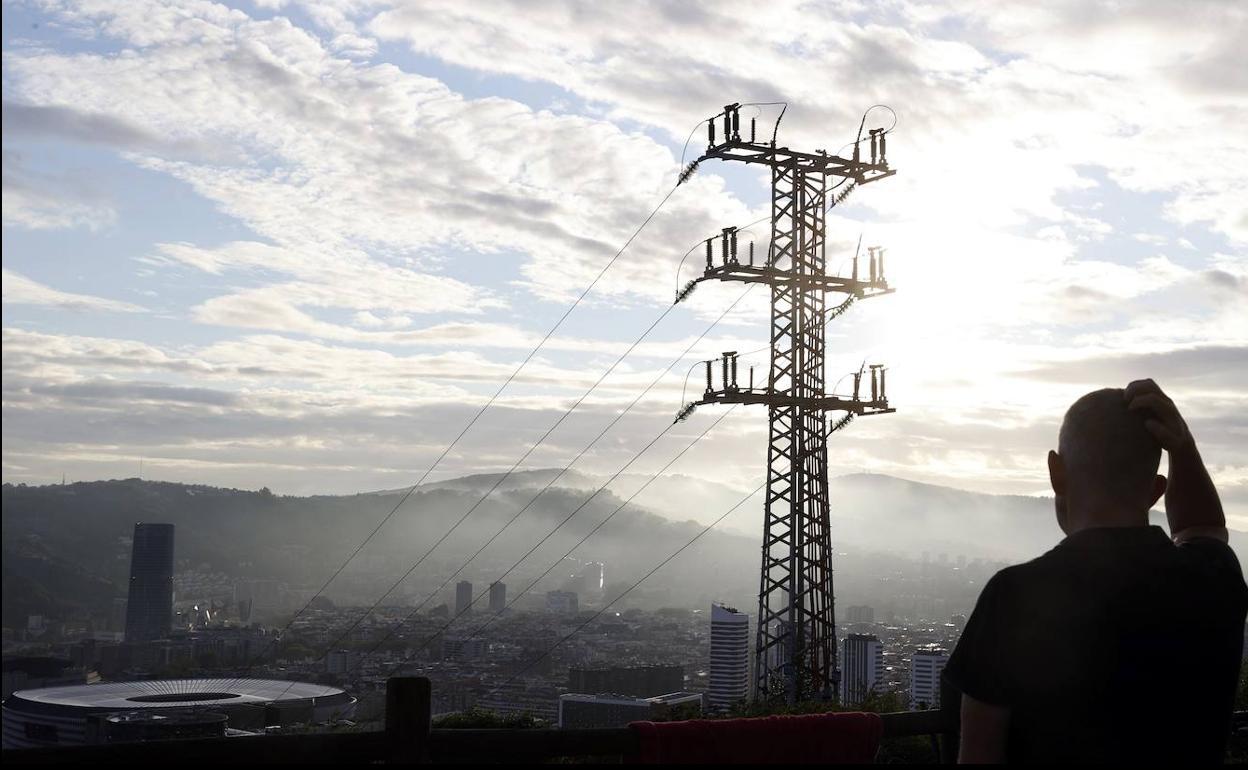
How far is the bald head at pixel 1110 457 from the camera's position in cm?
259

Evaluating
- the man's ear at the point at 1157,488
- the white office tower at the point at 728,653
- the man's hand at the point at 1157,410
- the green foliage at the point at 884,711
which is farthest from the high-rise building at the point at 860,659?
the man's hand at the point at 1157,410

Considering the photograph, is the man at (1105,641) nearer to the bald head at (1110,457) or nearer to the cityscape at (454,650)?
the bald head at (1110,457)

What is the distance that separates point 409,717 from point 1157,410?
8.37 feet

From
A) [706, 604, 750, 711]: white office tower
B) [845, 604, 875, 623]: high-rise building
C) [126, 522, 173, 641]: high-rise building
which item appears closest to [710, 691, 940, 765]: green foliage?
[706, 604, 750, 711]: white office tower

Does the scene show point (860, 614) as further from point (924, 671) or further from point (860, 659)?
point (924, 671)

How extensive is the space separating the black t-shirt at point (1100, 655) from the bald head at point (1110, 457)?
0.09 meters

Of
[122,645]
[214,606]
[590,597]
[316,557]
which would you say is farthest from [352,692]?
[590,597]

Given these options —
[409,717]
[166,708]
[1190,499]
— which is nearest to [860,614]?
[166,708]

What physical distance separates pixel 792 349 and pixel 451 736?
11861 mm

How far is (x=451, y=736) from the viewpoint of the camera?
3.89 metres

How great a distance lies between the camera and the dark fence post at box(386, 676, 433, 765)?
3764mm

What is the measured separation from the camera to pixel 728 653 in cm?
1988

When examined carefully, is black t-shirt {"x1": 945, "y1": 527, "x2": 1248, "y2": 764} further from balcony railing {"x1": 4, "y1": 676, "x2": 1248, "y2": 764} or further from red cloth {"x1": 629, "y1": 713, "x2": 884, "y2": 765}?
red cloth {"x1": 629, "y1": 713, "x2": 884, "y2": 765}

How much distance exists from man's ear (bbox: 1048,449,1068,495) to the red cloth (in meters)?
1.56
